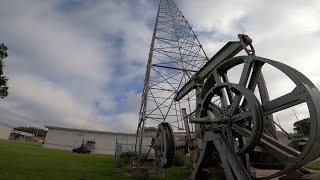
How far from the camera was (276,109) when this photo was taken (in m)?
4.68

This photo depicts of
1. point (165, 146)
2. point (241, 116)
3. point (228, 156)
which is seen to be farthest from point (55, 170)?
point (241, 116)

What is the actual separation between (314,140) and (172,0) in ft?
50.9

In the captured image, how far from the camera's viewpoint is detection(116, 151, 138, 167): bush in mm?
16156

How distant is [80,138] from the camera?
41.3m

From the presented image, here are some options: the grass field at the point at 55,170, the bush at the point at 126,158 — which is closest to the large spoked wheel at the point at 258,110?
the grass field at the point at 55,170

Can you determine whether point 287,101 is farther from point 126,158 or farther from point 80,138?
point 80,138

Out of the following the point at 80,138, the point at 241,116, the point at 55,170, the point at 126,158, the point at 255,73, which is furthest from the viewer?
the point at 80,138

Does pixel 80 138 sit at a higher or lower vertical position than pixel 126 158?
higher

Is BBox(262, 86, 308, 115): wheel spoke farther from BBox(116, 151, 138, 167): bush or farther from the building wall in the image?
the building wall

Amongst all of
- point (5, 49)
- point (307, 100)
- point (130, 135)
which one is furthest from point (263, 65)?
point (130, 135)

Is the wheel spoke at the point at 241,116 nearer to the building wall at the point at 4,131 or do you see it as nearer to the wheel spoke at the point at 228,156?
the wheel spoke at the point at 228,156

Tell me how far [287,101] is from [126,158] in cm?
1448

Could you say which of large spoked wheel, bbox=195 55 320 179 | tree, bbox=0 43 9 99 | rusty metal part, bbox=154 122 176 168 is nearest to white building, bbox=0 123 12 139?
tree, bbox=0 43 9 99

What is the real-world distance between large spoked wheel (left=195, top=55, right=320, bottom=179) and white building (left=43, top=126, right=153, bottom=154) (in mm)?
35507
